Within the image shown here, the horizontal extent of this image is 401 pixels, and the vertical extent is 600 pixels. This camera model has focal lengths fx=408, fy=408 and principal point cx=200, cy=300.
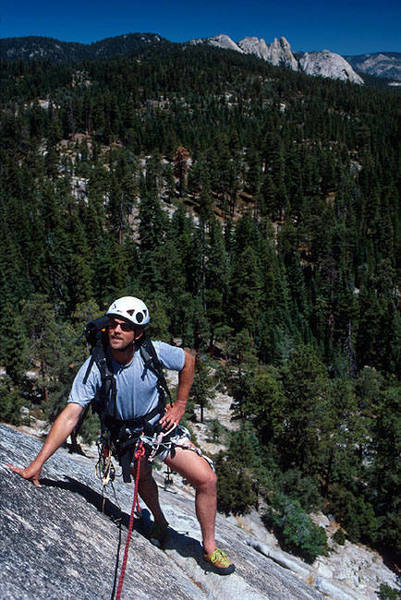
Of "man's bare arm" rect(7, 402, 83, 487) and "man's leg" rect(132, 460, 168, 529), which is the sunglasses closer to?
"man's bare arm" rect(7, 402, 83, 487)

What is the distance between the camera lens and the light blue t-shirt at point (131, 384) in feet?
16.5

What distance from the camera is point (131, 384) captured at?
5.13m

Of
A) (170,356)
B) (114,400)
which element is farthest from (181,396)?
(114,400)

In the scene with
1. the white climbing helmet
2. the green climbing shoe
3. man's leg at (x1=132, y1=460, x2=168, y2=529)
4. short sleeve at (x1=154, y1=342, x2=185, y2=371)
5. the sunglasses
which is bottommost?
the green climbing shoe

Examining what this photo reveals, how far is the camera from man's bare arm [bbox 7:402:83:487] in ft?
15.4

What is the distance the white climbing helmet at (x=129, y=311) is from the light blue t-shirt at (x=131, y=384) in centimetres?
49

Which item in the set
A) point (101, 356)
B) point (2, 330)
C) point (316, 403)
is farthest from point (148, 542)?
point (2, 330)

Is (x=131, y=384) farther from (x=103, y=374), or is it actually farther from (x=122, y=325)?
(x=122, y=325)

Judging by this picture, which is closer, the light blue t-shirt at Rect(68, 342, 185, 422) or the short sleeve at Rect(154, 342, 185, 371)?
the light blue t-shirt at Rect(68, 342, 185, 422)

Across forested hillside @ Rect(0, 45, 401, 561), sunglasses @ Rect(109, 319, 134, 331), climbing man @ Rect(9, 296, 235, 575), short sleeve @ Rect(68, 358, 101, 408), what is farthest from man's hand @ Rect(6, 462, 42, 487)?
forested hillside @ Rect(0, 45, 401, 561)

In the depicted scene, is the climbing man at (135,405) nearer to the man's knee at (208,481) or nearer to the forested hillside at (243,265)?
the man's knee at (208,481)

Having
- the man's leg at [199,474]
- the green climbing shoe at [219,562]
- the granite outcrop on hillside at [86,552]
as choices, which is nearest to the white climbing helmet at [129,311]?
the man's leg at [199,474]

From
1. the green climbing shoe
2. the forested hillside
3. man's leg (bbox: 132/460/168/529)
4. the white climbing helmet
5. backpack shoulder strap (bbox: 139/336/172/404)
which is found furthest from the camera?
the forested hillside

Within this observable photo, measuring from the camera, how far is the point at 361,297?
7950 cm
